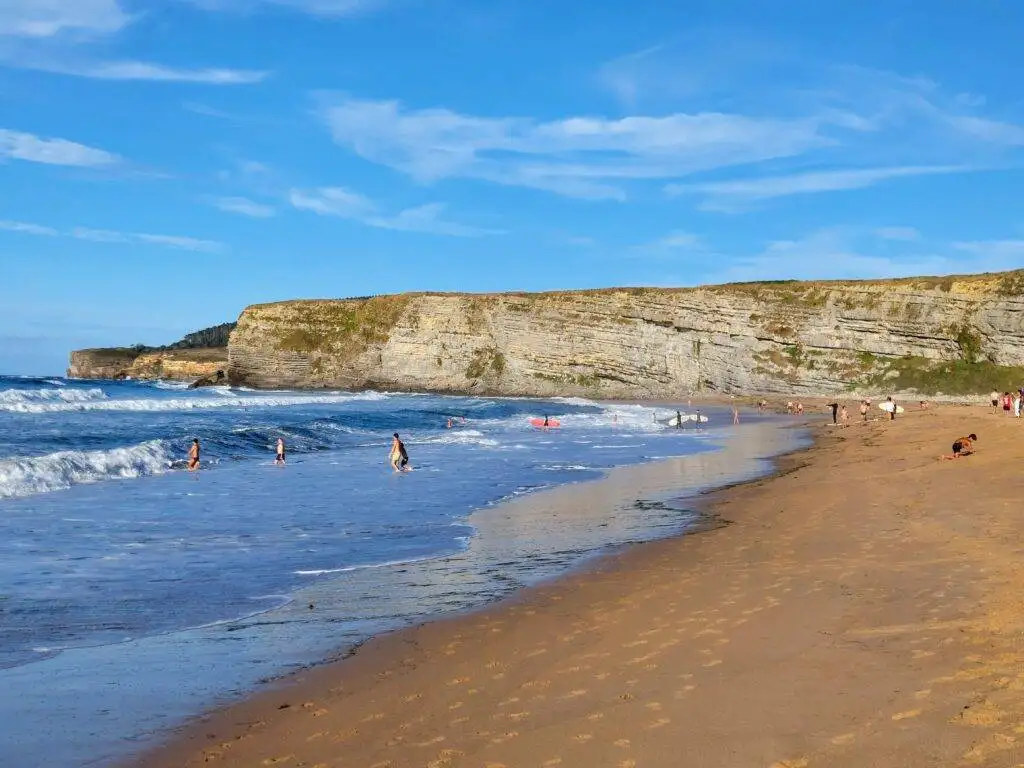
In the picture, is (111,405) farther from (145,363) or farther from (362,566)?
(145,363)

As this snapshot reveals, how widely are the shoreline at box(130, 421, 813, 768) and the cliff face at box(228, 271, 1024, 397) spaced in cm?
3369

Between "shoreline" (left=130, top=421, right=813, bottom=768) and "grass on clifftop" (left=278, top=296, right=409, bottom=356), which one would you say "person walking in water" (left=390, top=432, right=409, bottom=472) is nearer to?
"shoreline" (left=130, top=421, right=813, bottom=768)

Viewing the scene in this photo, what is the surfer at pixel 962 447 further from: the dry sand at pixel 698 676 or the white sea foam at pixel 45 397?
the white sea foam at pixel 45 397

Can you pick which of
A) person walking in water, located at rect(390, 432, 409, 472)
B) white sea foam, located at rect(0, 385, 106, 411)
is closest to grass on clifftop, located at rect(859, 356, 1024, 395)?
person walking in water, located at rect(390, 432, 409, 472)

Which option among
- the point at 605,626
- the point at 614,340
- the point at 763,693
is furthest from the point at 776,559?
the point at 614,340

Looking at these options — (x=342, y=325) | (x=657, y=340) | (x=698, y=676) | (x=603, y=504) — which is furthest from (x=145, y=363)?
(x=698, y=676)

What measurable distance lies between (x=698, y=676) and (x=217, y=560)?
23.4 ft

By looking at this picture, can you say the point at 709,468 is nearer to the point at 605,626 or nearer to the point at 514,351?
the point at 605,626

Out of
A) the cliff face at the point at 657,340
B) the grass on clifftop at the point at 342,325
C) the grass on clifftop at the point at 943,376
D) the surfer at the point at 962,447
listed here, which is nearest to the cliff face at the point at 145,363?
the grass on clifftop at the point at 342,325

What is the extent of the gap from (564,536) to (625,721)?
7.78 m

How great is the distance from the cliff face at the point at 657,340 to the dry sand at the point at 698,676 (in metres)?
57.2

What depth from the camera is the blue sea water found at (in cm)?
600

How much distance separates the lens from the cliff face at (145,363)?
122 meters

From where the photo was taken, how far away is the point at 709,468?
22859 millimetres
